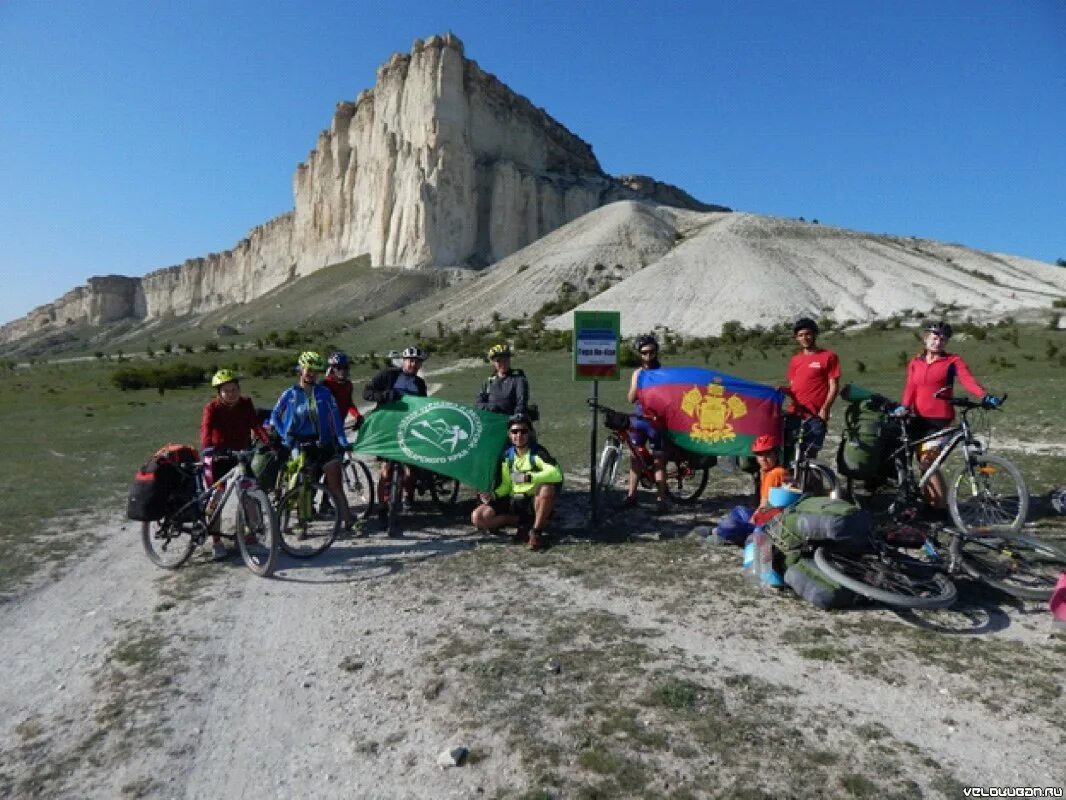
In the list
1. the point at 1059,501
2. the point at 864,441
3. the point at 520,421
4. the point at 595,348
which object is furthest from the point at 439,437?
the point at 1059,501

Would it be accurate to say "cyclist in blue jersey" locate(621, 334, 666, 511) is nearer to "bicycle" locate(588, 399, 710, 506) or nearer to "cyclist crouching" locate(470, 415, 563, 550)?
"bicycle" locate(588, 399, 710, 506)

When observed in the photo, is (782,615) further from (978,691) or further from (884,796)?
(884,796)

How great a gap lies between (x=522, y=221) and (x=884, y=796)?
107367 mm

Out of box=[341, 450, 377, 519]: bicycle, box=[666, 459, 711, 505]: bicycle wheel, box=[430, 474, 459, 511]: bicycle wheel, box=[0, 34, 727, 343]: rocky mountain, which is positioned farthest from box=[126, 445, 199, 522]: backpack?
box=[0, 34, 727, 343]: rocky mountain

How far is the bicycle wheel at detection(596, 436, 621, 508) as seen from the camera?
9.16 meters

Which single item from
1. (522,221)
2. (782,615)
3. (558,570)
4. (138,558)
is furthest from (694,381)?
(522,221)

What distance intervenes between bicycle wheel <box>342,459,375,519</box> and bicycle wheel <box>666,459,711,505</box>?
13.1 feet

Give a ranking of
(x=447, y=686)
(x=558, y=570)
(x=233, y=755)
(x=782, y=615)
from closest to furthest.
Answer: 1. (x=233, y=755)
2. (x=447, y=686)
3. (x=782, y=615)
4. (x=558, y=570)

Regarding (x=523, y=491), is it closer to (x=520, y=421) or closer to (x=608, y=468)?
(x=520, y=421)

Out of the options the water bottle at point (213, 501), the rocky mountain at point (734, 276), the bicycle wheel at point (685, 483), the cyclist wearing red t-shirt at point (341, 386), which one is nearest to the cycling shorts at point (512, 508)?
the bicycle wheel at point (685, 483)

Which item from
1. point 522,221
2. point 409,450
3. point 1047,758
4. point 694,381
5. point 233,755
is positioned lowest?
point 233,755

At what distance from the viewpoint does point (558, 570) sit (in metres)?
6.96

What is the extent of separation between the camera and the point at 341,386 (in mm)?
9203

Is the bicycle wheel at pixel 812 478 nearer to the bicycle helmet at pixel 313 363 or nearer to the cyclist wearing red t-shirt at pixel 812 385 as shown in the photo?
the cyclist wearing red t-shirt at pixel 812 385
